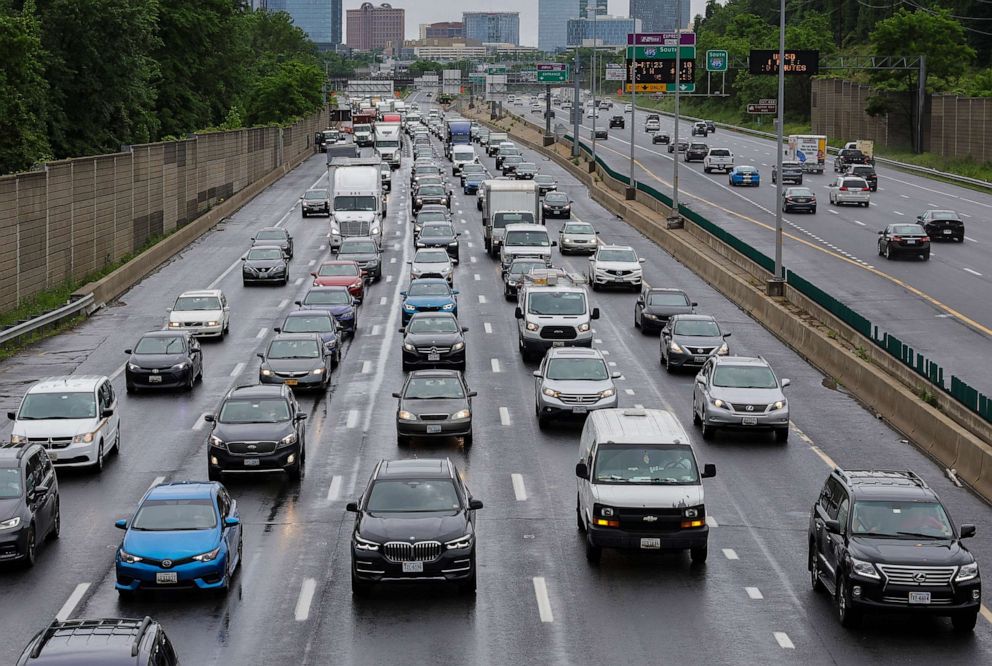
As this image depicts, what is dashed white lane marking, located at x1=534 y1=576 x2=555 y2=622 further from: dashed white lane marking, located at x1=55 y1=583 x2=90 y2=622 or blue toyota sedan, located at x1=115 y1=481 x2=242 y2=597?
dashed white lane marking, located at x1=55 y1=583 x2=90 y2=622

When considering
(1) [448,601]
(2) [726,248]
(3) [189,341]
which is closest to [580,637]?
(1) [448,601]

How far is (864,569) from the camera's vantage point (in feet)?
60.5

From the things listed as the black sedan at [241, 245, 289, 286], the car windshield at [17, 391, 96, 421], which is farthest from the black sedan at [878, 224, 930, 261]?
the car windshield at [17, 391, 96, 421]

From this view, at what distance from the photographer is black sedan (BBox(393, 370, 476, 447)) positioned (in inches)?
1202

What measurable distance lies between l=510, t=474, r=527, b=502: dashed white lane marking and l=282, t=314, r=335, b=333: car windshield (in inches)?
531

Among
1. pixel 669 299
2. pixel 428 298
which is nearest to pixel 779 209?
pixel 669 299

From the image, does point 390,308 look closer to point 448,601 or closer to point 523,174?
point 448,601

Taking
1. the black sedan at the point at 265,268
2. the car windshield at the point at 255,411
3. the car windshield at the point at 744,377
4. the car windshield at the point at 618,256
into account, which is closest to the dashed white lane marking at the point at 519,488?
the car windshield at the point at 255,411

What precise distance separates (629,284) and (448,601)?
35.6 meters

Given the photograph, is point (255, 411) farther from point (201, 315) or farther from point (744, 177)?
point (744, 177)

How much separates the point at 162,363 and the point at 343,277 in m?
15.1

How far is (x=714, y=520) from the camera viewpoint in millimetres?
25016

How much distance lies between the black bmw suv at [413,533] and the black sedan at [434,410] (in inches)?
363

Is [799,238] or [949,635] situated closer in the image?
[949,635]
